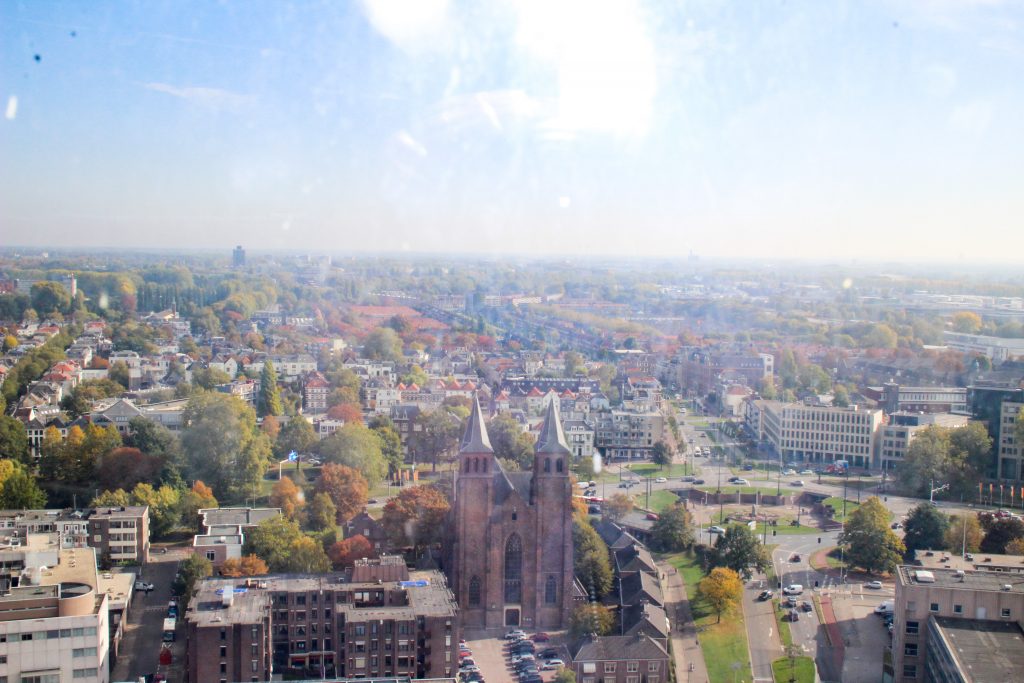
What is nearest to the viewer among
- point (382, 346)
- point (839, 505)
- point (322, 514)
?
point (322, 514)

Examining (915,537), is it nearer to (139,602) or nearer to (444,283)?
(139,602)

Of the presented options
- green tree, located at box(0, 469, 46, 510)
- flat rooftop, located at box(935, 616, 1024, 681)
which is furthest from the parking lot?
green tree, located at box(0, 469, 46, 510)

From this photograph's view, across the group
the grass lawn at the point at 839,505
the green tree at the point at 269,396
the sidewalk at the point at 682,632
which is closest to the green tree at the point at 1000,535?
the grass lawn at the point at 839,505

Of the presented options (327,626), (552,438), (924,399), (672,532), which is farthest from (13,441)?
(924,399)

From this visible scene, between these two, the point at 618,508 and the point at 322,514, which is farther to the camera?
the point at 618,508

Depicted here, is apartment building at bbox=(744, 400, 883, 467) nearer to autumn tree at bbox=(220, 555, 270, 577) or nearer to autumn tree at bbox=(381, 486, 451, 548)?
autumn tree at bbox=(381, 486, 451, 548)

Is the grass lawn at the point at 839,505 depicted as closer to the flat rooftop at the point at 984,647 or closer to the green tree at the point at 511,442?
the green tree at the point at 511,442

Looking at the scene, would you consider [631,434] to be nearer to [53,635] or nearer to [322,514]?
[322,514]
